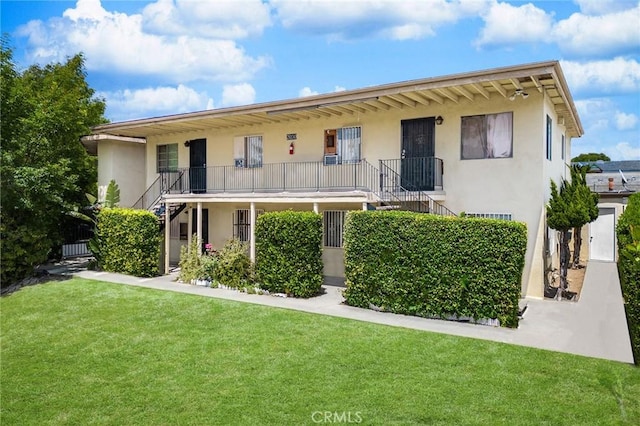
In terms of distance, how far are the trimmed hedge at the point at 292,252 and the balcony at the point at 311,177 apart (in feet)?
7.80

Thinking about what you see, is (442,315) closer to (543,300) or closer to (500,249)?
(500,249)

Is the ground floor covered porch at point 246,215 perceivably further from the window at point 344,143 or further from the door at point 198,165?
the window at point 344,143

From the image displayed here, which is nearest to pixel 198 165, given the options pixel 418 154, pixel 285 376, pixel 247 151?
pixel 247 151

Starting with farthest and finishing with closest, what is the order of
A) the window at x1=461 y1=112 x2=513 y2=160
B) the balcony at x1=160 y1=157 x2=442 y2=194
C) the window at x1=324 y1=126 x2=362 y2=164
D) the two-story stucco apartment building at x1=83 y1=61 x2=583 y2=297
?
the window at x1=324 y1=126 x2=362 y2=164 → the balcony at x1=160 y1=157 x2=442 y2=194 → the window at x1=461 y1=112 x2=513 y2=160 → the two-story stucco apartment building at x1=83 y1=61 x2=583 y2=297

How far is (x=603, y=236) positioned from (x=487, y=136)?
36.6ft

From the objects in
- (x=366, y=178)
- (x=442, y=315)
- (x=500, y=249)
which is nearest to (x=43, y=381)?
(x=442, y=315)

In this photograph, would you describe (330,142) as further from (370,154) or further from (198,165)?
(198,165)

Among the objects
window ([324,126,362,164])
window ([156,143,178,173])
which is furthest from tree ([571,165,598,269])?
window ([156,143,178,173])

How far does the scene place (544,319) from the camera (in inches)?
415

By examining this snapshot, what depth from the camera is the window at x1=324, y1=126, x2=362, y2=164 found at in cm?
1538

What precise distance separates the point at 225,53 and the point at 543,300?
45.6 feet

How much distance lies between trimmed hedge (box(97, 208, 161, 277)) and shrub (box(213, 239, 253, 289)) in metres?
2.90

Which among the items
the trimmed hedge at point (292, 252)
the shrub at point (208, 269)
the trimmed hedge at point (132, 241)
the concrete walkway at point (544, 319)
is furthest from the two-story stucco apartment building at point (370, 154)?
the concrete walkway at point (544, 319)

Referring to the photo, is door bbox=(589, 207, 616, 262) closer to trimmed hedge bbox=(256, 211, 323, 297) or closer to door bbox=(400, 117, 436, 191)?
door bbox=(400, 117, 436, 191)
